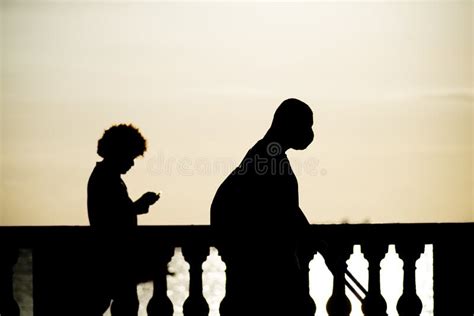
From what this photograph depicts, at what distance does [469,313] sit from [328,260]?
1192mm

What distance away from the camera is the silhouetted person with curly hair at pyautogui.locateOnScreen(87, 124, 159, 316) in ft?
14.5

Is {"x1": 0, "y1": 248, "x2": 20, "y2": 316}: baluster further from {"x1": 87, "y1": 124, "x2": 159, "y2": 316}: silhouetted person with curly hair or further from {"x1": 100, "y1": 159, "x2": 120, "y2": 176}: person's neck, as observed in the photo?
{"x1": 100, "y1": 159, "x2": 120, "y2": 176}: person's neck

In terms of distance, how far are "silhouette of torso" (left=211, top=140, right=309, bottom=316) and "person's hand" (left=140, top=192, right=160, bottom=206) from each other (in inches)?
48.3

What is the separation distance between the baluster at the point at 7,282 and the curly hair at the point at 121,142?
98 cm

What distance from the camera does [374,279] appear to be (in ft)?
15.6

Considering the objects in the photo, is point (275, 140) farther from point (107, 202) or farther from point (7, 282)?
point (7, 282)

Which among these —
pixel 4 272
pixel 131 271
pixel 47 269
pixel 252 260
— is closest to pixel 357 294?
pixel 252 260

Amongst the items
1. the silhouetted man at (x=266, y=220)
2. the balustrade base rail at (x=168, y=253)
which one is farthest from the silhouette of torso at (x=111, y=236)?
the silhouetted man at (x=266, y=220)

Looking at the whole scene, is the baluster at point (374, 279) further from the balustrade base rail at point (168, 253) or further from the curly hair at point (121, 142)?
the curly hair at point (121, 142)

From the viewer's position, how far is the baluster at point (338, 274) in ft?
15.4

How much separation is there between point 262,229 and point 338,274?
1378 mm

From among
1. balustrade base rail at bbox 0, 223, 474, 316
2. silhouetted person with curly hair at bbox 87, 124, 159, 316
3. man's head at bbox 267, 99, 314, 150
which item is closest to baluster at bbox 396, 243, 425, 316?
balustrade base rail at bbox 0, 223, 474, 316

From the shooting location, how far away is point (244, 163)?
3553 mm

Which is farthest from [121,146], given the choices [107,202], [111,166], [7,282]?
[7,282]
